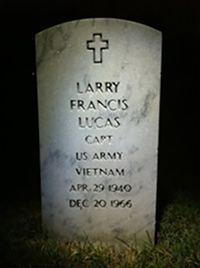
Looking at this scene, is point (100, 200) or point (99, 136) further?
point (100, 200)

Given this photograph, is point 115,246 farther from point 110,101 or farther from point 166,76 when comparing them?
point 166,76

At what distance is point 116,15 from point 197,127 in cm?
230

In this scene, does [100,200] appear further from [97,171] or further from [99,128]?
[99,128]

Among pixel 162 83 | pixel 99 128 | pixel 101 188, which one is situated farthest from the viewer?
pixel 162 83

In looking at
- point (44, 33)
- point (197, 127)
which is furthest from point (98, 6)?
point (44, 33)

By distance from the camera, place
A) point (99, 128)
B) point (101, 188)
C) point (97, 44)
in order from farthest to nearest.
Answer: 1. point (101, 188)
2. point (99, 128)
3. point (97, 44)

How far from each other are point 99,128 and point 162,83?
3079 mm

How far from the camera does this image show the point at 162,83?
17.5ft

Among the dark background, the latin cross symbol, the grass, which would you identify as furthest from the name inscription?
the dark background

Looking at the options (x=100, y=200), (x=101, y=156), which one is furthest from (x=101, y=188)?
(x=101, y=156)

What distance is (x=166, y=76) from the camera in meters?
5.37

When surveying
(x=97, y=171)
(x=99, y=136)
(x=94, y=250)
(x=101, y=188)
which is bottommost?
(x=94, y=250)

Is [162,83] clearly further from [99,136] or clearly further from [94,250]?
[94,250]

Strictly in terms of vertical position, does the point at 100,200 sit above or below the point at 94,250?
above
